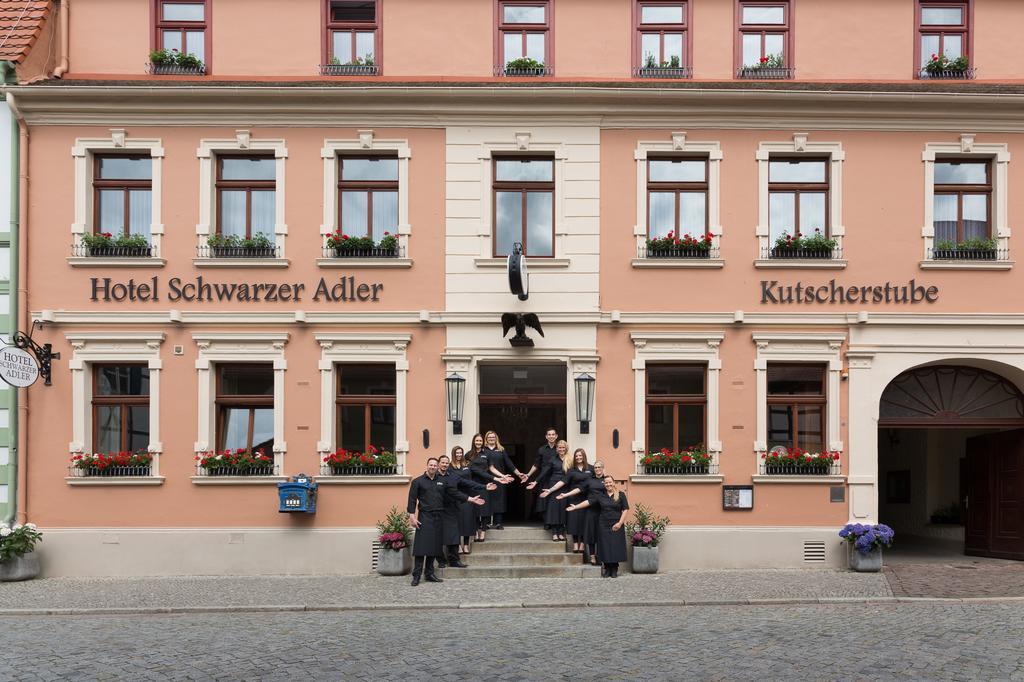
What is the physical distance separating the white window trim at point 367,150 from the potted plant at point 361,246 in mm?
120

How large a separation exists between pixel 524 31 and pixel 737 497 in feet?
29.2

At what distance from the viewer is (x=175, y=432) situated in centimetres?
1461

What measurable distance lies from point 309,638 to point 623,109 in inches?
388

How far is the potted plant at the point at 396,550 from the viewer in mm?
13680

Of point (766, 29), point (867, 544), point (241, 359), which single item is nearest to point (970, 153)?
point (766, 29)

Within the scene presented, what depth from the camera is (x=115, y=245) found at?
14734mm

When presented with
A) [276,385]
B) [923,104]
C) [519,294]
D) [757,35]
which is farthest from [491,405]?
[923,104]

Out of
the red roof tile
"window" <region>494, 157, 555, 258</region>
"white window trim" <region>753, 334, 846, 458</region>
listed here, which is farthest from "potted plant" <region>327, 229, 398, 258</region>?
"white window trim" <region>753, 334, 846, 458</region>

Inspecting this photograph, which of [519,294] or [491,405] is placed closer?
[519,294]

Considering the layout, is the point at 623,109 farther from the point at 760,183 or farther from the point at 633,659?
the point at 633,659

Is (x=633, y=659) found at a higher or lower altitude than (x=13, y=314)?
lower

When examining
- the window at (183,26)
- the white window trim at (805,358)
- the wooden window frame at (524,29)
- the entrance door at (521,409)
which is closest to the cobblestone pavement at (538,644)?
the white window trim at (805,358)

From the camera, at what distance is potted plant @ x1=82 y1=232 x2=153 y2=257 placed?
577 inches

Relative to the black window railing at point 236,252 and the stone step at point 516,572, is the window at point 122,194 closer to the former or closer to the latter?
the black window railing at point 236,252
